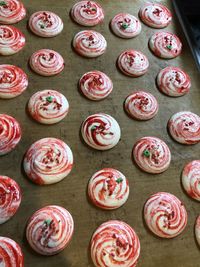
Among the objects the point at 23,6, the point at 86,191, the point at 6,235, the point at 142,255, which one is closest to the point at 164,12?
the point at 23,6

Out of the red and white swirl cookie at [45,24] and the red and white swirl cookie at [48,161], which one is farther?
the red and white swirl cookie at [45,24]

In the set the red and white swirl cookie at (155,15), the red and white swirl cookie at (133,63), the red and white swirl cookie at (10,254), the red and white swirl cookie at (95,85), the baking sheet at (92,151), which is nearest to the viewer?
the red and white swirl cookie at (10,254)

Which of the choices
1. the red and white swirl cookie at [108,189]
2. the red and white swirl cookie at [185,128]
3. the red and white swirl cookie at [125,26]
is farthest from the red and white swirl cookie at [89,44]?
the red and white swirl cookie at [108,189]

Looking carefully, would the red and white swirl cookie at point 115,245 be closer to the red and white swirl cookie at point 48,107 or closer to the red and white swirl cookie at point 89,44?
the red and white swirl cookie at point 48,107

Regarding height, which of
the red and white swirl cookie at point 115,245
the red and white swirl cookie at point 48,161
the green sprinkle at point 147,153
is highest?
the red and white swirl cookie at point 48,161

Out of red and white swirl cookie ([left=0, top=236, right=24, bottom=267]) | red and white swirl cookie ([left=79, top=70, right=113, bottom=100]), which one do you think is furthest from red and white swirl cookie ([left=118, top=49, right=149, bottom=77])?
red and white swirl cookie ([left=0, top=236, right=24, bottom=267])

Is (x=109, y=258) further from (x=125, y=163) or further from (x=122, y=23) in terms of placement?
(x=122, y=23)

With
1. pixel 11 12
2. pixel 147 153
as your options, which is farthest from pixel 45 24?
pixel 147 153
